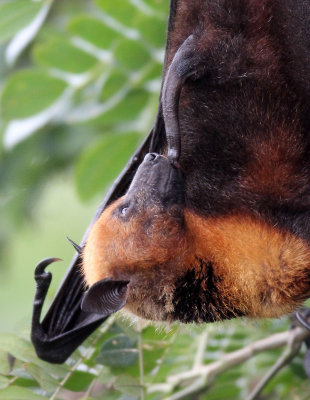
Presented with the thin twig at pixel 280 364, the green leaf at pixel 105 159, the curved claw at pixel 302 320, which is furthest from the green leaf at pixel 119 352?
the green leaf at pixel 105 159

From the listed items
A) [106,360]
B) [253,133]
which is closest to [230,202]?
[253,133]

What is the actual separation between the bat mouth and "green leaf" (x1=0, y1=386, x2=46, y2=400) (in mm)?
813

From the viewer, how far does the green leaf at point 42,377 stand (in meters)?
3.23

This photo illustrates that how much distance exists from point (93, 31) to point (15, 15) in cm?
50

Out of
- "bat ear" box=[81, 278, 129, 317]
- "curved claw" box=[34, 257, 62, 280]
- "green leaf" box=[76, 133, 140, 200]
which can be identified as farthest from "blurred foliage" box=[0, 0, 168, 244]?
"bat ear" box=[81, 278, 129, 317]

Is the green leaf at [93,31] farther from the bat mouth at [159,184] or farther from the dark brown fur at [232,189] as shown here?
the bat mouth at [159,184]

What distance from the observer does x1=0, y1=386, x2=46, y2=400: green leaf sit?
310 cm

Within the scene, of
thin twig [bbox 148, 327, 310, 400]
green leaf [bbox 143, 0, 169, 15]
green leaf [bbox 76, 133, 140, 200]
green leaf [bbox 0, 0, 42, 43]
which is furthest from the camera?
green leaf [bbox 76, 133, 140, 200]

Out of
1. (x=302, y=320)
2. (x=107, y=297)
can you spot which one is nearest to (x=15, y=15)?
(x=107, y=297)

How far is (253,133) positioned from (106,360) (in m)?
1.07

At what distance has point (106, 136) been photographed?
4.67m

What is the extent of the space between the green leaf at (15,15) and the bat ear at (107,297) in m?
1.39

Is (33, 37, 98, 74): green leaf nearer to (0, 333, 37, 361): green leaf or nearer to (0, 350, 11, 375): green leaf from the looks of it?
(0, 333, 37, 361): green leaf

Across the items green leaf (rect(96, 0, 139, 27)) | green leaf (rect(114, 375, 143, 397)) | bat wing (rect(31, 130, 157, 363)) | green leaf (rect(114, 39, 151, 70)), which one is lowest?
green leaf (rect(114, 375, 143, 397))
